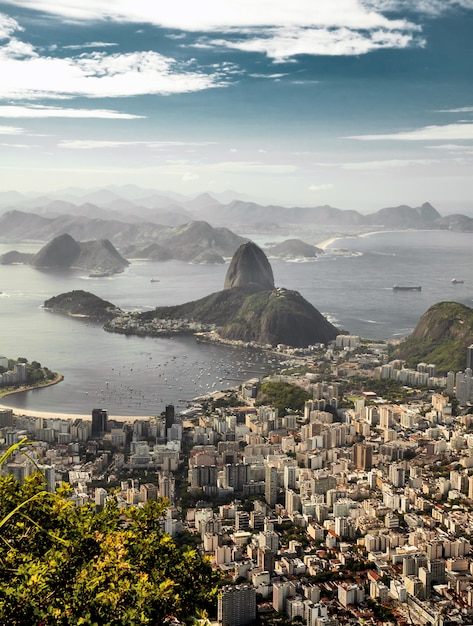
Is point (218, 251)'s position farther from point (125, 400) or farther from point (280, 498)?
point (280, 498)

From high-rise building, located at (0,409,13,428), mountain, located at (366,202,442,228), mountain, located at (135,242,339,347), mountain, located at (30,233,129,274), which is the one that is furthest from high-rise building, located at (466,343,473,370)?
mountain, located at (366,202,442,228)

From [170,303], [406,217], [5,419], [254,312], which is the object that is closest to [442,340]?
[254,312]

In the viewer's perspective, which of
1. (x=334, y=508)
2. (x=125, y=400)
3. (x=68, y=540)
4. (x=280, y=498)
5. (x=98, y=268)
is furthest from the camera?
(x=98, y=268)

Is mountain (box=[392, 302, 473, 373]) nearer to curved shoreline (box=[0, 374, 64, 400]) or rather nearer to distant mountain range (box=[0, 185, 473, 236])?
curved shoreline (box=[0, 374, 64, 400])

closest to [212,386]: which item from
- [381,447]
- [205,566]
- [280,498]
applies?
[381,447]

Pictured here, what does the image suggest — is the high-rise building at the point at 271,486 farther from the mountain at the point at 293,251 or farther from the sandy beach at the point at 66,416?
the mountain at the point at 293,251
